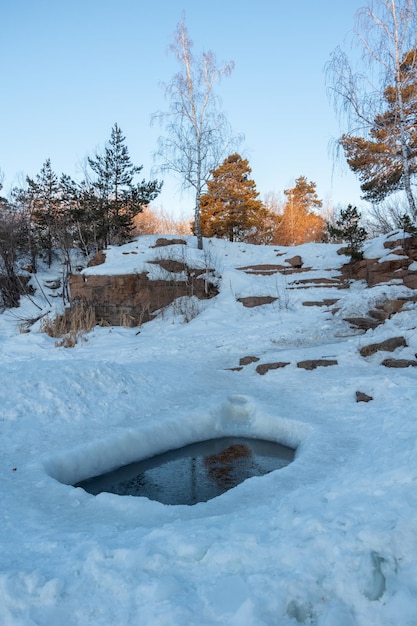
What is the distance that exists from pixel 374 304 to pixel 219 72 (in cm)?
1240

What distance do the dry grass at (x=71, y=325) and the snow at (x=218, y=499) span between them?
1803 mm

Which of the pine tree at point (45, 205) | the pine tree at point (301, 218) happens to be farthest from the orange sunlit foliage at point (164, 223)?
the pine tree at point (45, 205)

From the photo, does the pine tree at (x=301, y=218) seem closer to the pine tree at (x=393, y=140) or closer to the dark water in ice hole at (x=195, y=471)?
the pine tree at (x=393, y=140)

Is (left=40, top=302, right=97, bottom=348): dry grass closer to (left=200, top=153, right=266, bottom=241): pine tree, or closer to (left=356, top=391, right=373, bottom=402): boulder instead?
(left=356, top=391, right=373, bottom=402): boulder

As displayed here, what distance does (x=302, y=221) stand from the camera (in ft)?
98.7

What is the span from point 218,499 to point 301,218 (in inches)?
1173

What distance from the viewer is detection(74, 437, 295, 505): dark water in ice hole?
331 cm

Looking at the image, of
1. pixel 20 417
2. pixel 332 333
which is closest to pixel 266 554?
pixel 20 417

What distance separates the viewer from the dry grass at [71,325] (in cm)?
903

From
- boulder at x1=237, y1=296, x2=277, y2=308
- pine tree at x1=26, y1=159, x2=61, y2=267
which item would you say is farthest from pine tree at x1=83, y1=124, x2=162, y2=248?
boulder at x1=237, y1=296, x2=277, y2=308

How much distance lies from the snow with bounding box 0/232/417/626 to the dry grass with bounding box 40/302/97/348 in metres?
1.80

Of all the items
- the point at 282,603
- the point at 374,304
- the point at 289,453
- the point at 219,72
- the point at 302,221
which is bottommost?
the point at 289,453

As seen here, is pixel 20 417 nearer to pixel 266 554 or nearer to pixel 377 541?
pixel 266 554

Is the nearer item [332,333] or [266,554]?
[266,554]
